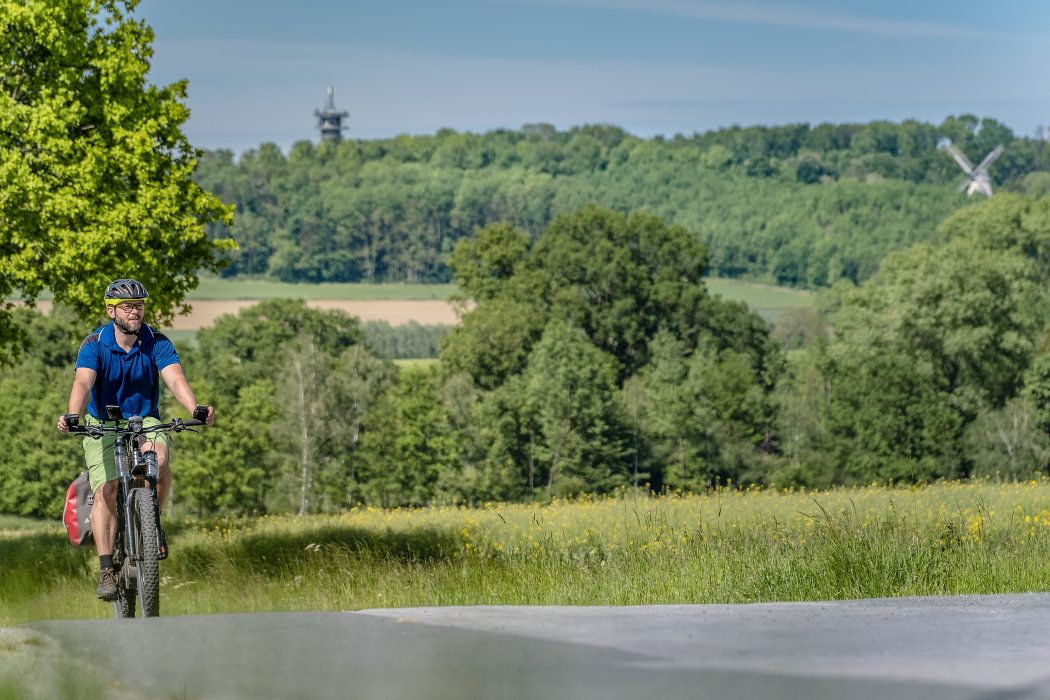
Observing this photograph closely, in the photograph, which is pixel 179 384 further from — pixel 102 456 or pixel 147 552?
pixel 147 552

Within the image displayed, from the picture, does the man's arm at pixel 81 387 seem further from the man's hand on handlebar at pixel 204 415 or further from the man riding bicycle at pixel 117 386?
the man's hand on handlebar at pixel 204 415

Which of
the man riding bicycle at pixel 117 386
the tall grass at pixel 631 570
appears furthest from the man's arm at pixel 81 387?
the tall grass at pixel 631 570

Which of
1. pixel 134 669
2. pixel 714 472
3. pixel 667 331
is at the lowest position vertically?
pixel 714 472

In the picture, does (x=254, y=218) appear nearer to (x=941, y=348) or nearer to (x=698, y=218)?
(x=698, y=218)

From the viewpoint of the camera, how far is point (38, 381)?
8919 centimetres

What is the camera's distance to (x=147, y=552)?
31.2 feet

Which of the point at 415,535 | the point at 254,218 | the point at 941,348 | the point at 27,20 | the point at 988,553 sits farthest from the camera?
the point at 254,218

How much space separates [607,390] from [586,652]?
7579 centimetres

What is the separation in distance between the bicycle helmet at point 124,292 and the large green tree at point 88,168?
12.6 meters

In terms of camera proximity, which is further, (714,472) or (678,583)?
(714,472)

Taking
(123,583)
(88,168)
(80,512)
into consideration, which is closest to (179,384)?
(80,512)

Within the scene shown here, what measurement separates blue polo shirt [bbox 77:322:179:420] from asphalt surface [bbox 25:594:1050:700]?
2.24 metres

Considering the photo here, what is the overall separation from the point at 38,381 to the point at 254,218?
9989 centimetres

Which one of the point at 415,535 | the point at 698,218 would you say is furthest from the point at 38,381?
the point at 698,218
